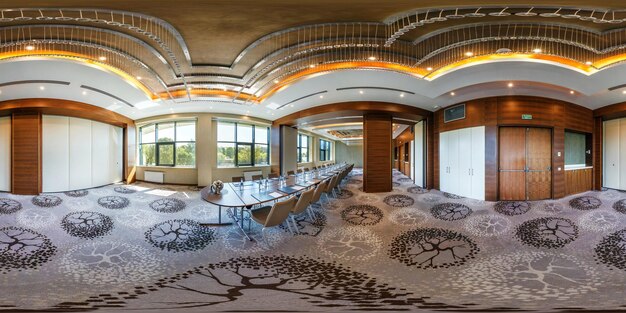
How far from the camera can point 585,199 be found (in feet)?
20.0

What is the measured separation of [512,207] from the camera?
18.1 ft

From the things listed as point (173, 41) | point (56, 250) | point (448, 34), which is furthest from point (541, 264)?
point (56, 250)

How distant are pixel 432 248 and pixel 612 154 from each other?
27.5 ft

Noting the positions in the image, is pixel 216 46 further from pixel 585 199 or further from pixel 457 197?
pixel 585 199

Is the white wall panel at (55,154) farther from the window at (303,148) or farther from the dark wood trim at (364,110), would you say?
the window at (303,148)

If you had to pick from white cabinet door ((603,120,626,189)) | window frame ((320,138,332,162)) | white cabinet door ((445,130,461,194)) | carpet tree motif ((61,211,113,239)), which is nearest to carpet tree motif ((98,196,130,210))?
carpet tree motif ((61,211,113,239))

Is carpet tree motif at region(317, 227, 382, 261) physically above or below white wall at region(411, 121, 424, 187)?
below

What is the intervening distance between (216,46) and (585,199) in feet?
29.3

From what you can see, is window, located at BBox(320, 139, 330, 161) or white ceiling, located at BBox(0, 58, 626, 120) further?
window, located at BBox(320, 139, 330, 161)

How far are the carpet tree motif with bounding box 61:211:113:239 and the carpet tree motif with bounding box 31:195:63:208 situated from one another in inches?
60.1

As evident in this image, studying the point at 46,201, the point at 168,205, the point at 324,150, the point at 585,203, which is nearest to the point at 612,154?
the point at 585,203

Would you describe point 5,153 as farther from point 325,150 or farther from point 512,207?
point 325,150

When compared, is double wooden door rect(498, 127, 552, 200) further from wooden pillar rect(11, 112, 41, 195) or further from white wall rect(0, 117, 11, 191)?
white wall rect(0, 117, 11, 191)

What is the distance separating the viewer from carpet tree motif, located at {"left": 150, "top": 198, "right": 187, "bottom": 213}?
5.53 m
